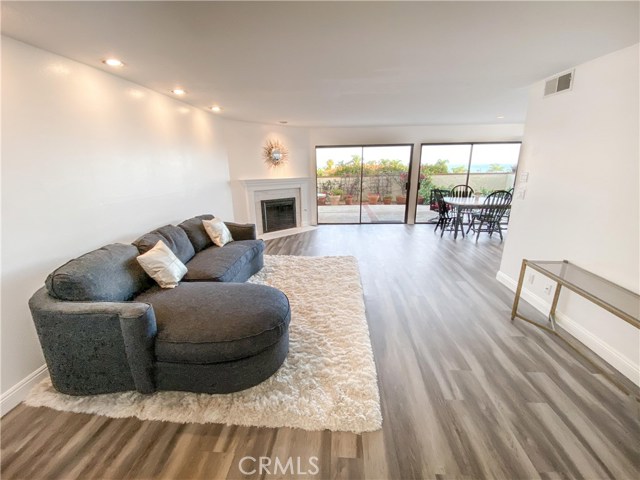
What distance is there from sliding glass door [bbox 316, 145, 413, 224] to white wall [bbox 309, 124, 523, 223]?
140 mm

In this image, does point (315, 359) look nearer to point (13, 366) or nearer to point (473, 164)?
point (13, 366)

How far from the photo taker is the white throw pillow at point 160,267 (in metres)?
2.36

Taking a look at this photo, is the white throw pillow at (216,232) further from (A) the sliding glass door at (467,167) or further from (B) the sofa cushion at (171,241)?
(A) the sliding glass door at (467,167)

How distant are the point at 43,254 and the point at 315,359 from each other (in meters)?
2.13

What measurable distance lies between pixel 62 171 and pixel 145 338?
1.53 m

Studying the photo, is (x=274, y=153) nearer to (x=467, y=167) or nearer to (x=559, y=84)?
(x=467, y=167)

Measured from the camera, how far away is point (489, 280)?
3584 millimetres

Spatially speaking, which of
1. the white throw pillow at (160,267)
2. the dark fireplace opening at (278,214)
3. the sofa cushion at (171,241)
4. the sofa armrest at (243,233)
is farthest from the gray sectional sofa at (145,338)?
the dark fireplace opening at (278,214)

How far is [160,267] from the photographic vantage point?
2.39m

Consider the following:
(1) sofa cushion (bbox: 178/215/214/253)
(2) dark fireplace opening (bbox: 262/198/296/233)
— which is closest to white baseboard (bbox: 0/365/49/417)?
(1) sofa cushion (bbox: 178/215/214/253)

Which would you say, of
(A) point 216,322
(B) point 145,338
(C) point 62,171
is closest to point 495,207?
(A) point 216,322

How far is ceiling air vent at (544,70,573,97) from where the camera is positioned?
2.42 meters

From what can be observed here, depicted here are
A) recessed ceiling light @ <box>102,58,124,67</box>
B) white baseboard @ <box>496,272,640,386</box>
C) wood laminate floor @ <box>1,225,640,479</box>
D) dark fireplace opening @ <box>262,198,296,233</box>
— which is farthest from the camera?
dark fireplace opening @ <box>262,198,296,233</box>

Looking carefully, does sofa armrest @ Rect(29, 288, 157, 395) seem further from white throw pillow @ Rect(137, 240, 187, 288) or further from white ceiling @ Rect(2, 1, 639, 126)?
white ceiling @ Rect(2, 1, 639, 126)
